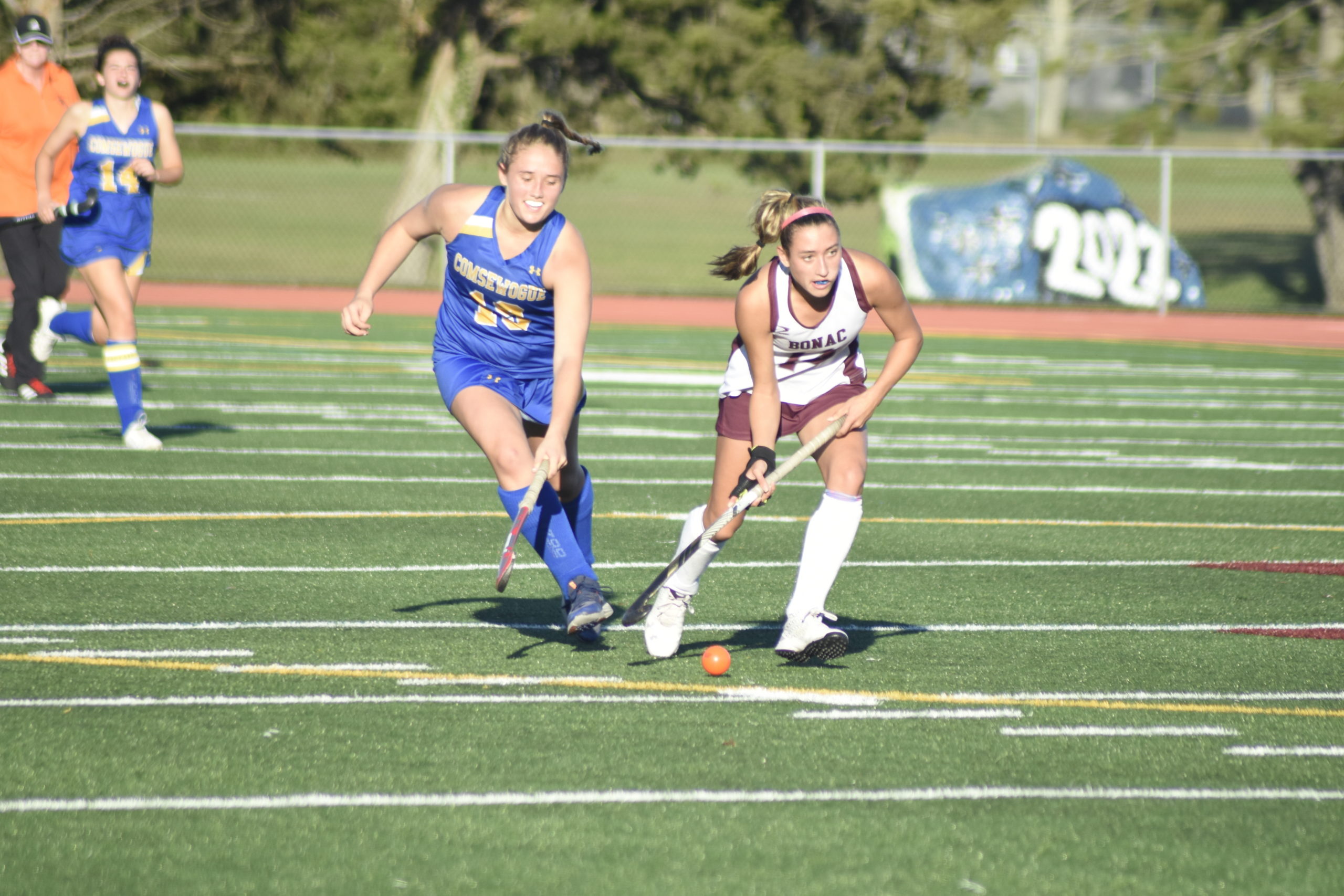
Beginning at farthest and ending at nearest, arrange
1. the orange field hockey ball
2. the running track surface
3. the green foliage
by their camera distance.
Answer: the green foliage
the running track surface
the orange field hockey ball

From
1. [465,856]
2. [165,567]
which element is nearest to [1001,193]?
[165,567]

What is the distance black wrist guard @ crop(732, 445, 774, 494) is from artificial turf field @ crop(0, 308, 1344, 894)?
0.63 m

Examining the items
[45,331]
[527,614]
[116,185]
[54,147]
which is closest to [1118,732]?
[527,614]

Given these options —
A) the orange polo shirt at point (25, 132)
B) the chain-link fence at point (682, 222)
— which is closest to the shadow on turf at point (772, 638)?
the orange polo shirt at point (25, 132)

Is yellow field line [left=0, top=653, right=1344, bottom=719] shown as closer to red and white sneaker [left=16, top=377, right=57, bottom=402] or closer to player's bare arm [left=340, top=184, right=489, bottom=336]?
player's bare arm [left=340, top=184, right=489, bottom=336]

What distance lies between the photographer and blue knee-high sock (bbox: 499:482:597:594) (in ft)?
19.0

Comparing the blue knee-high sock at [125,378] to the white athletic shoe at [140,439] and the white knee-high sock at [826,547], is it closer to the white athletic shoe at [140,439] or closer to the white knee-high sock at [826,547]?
the white athletic shoe at [140,439]

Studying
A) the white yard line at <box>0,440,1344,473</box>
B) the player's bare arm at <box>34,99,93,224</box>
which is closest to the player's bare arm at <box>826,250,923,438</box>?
the white yard line at <box>0,440,1344,473</box>

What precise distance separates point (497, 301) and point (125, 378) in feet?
16.1

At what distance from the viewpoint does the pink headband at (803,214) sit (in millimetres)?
5629

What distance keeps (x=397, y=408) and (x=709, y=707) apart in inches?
328

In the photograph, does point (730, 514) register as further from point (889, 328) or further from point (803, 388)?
point (889, 328)

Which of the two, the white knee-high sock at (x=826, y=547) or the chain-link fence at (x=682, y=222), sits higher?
the chain-link fence at (x=682, y=222)

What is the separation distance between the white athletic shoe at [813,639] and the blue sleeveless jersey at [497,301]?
4.35 ft
